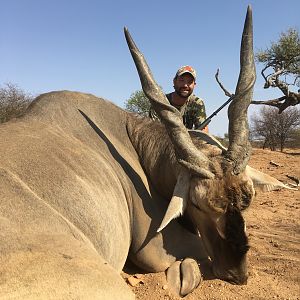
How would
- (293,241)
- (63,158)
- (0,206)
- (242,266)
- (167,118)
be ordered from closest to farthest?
(0,206) < (63,158) < (242,266) < (167,118) < (293,241)

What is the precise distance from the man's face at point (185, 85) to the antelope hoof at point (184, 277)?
3.23 metres

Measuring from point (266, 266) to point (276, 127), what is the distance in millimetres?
25618

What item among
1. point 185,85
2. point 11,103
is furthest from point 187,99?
point 11,103

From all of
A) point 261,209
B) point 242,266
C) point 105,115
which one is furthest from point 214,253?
point 261,209

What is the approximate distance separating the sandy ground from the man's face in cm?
204

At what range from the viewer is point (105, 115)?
4539mm

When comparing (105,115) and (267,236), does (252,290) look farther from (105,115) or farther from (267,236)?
(105,115)

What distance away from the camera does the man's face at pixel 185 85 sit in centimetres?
654

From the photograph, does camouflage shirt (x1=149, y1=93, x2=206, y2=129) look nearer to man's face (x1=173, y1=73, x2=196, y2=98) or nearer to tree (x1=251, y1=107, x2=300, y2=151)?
man's face (x1=173, y1=73, x2=196, y2=98)

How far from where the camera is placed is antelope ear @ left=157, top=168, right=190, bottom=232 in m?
3.61

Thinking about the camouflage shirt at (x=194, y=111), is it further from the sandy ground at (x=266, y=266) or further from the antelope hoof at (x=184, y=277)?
the antelope hoof at (x=184, y=277)

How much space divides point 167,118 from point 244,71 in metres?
0.83

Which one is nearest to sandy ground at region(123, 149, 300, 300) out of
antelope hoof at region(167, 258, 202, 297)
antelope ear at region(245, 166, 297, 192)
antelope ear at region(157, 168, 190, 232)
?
antelope hoof at region(167, 258, 202, 297)

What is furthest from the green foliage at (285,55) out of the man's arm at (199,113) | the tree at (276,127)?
the man's arm at (199,113)
